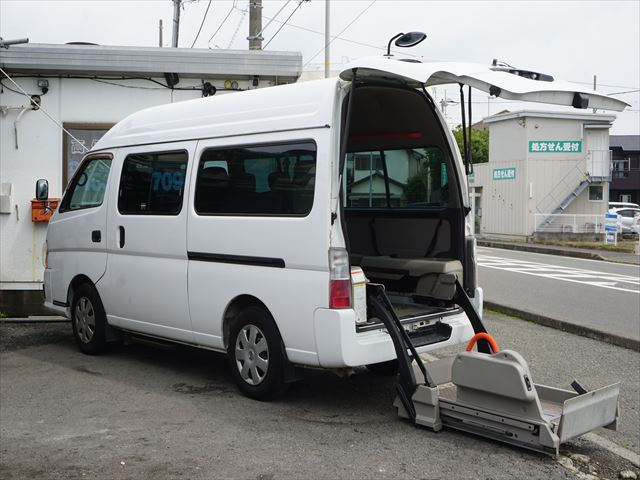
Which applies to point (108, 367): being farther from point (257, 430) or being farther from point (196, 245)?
point (257, 430)

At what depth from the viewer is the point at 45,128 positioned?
35.0ft

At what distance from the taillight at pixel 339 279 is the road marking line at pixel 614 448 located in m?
2.00

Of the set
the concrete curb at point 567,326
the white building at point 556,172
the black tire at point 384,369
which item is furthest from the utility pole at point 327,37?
the black tire at point 384,369

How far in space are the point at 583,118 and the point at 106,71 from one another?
25373mm

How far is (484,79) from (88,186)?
4743mm

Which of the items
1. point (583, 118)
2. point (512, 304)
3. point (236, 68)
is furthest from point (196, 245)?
point (583, 118)

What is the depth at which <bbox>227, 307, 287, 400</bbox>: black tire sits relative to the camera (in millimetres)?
5980

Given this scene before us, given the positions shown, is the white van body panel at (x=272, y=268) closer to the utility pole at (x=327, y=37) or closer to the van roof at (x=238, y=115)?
the van roof at (x=238, y=115)

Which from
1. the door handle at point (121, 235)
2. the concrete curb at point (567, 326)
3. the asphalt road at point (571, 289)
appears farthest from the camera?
the asphalt road at point (571, 289)

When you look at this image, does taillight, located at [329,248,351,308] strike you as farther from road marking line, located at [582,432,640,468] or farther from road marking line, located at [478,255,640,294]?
road marking line, located at [478,255,640,294]

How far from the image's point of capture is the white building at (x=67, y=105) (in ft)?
34.2

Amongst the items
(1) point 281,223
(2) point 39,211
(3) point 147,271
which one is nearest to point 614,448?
(1) point 281,223

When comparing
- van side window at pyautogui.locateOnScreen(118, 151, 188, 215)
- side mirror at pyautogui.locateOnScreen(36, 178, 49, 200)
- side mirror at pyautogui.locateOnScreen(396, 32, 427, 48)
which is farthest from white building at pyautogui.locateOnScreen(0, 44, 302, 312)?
side mirror at pyautogui.locateOnScreen(396, 32, 427, 48)

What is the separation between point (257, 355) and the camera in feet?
20.3
